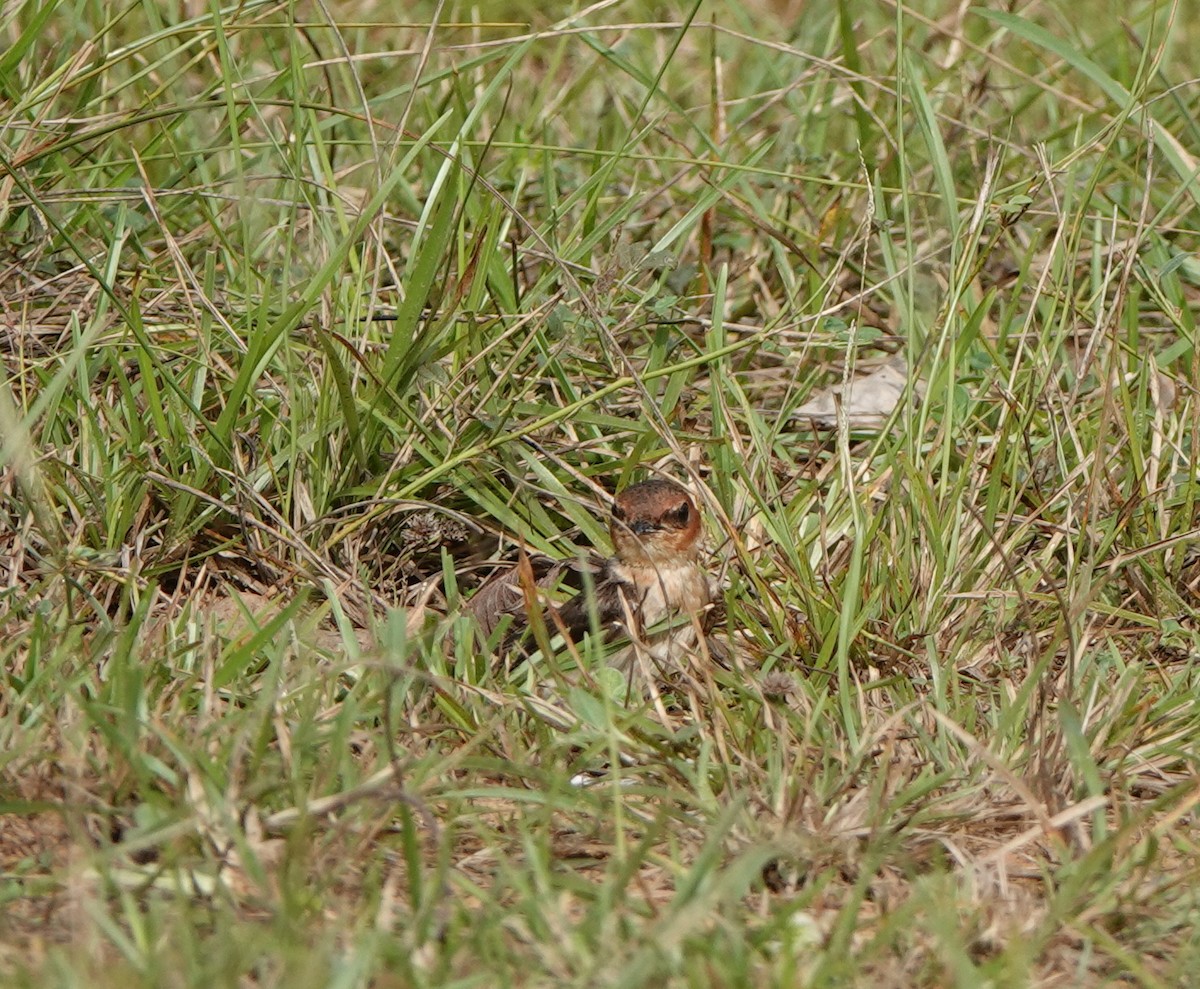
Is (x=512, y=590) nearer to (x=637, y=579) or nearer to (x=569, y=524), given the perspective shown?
(x=637, y=579)

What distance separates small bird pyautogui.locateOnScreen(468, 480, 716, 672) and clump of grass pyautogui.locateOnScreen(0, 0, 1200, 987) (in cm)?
10

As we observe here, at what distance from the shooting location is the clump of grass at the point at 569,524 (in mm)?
2824

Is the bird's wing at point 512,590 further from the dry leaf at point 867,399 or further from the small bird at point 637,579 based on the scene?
the dry leaf at point 867,399

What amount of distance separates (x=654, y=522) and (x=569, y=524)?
1.49 ft

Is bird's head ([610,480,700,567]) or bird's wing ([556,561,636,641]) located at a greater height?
bird's head ([610,480,700,567])

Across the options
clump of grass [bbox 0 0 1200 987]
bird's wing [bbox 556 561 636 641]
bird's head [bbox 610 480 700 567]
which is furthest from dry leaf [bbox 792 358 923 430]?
bird's wing [bbox 556 561 636 641]

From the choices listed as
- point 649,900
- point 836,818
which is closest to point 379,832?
point 649,900

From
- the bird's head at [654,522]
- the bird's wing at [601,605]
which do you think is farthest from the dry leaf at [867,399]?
the bird's wing at [601,605]

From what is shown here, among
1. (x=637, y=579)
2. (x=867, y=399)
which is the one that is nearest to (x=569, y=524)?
(x=637, y=579)

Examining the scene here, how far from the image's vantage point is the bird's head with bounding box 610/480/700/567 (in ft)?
Answer: 13.9

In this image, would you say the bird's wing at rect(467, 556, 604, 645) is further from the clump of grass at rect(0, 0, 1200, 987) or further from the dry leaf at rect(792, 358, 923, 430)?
the dry leaf at rect(792, 358, 923, 430)

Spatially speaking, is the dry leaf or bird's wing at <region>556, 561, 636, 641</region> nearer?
bird's wing at <region>556, 561, 636, 641</region>

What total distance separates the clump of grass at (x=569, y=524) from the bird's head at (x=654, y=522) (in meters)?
0.10

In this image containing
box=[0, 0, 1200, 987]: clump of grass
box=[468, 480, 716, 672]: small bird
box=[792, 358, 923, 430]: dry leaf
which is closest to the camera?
box=[0, 0, 1200, 987]: clump of grass
